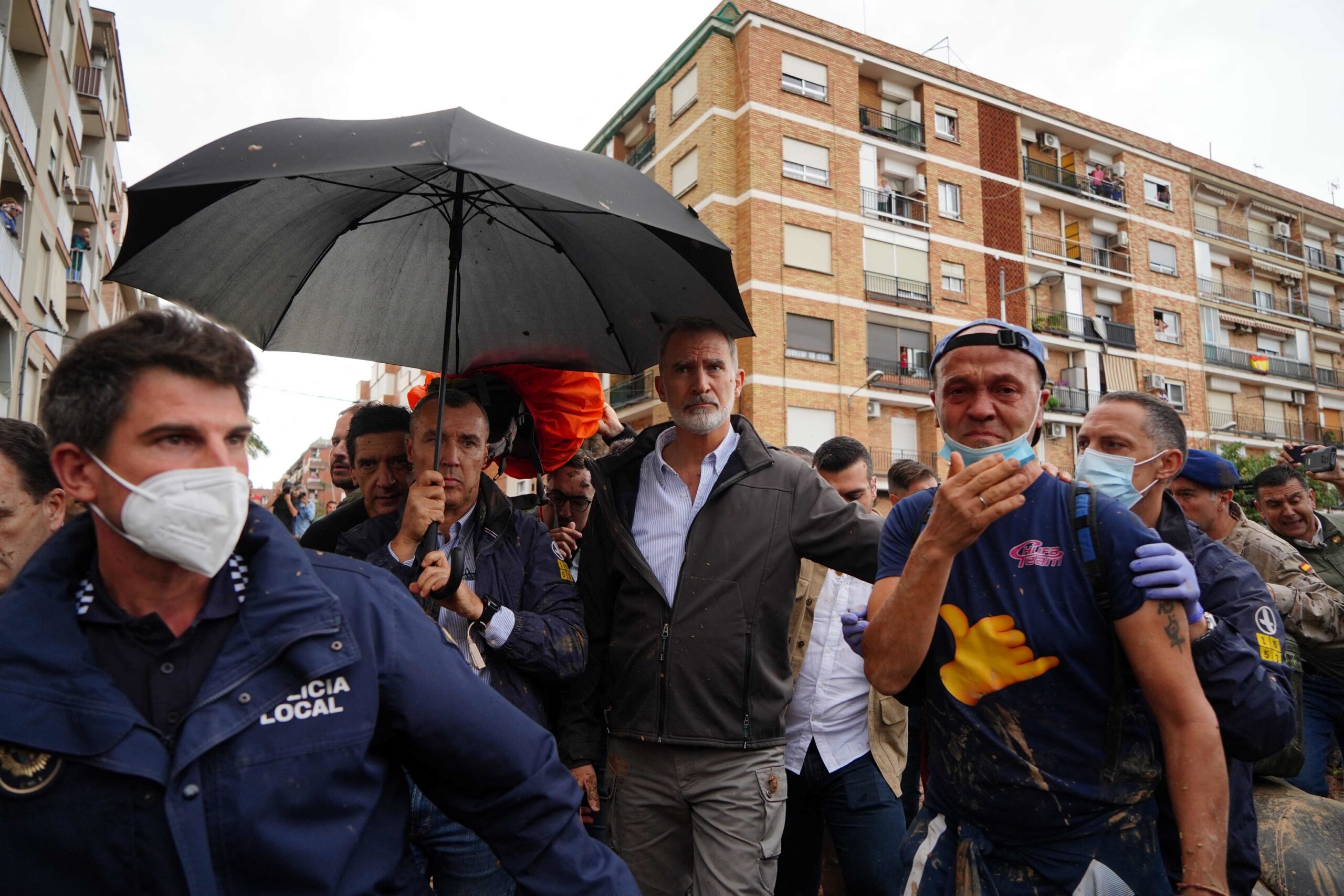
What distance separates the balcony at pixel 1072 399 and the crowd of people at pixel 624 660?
30325 mm

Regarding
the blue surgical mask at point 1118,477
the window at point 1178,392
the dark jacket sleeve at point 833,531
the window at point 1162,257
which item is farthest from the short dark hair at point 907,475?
the window at point 1162,257

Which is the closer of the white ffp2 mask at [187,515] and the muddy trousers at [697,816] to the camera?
the white ffp2 mask at [187,515]

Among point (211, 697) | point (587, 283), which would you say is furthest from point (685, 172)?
point (211, 697)

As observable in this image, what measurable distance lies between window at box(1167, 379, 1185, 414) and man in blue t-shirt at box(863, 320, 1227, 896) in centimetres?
3763

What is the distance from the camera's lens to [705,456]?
11.3 ft

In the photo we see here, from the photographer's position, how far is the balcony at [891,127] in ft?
97.3

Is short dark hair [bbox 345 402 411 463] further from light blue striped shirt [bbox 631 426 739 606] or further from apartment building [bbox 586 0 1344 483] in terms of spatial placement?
apartment building [bbox 586 0 1344 483]

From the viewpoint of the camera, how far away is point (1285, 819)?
3086 mm

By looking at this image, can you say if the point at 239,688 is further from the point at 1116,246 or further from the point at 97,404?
the point at 1116,246

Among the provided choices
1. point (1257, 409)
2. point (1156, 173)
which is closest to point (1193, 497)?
point (1156, 173)

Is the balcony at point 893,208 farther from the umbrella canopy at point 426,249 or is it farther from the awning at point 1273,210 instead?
the umbrella canopy at point 426,249

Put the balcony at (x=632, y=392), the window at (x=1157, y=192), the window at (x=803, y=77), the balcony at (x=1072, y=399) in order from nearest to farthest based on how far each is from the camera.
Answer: the window at (x=803, y=77) → the balcony at (x=632, y=392) → the balcony at (x=1072, y=399) → the window at (x=1157, y=192)

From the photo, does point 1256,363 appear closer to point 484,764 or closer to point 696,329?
point 696,329

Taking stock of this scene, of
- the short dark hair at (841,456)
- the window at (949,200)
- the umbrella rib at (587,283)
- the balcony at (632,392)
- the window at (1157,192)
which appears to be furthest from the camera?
the window at (1157,192)
